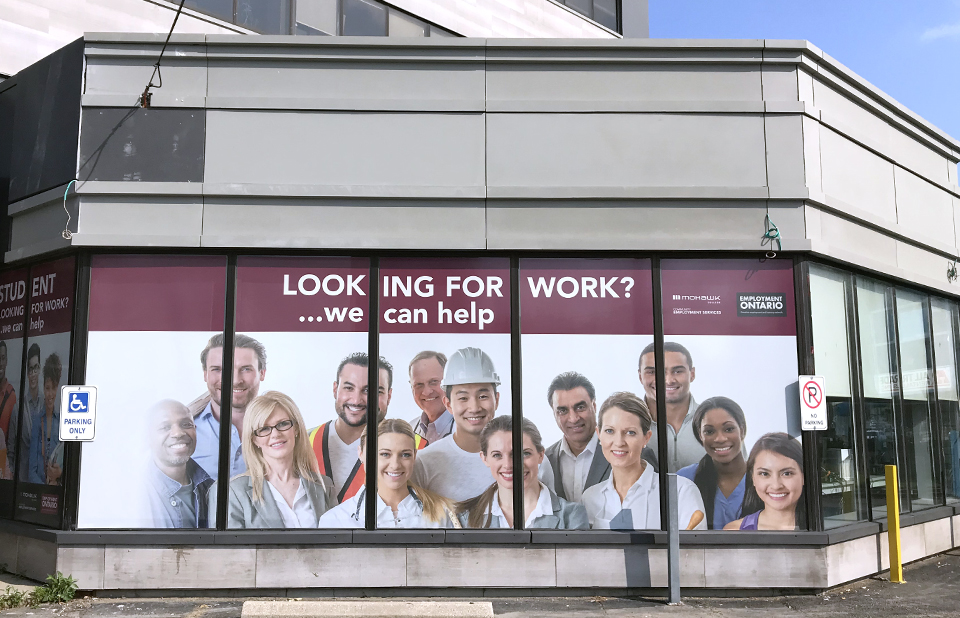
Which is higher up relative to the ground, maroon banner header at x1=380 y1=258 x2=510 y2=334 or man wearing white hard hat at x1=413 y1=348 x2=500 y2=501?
maroon banner header at x1=380 y1=258 x2=510 y2=334

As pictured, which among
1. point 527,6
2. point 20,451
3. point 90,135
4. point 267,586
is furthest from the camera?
point 527,6

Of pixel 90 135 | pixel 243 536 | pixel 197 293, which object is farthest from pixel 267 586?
pixel 90 135

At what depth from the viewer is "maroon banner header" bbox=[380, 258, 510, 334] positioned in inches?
383

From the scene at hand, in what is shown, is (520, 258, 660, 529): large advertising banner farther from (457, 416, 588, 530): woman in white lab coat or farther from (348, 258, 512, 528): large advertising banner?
(348, 258, 512, 528): large advertising banner

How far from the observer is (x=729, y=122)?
33.0 ft

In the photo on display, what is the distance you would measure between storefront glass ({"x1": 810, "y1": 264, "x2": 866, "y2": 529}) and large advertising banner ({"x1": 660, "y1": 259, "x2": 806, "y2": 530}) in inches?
20.5

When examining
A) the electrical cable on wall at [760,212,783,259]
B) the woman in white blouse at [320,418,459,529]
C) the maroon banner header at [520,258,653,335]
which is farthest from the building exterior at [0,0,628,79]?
the electrical cable on wall at [760,212,783,259]

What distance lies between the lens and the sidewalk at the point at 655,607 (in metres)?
8.41

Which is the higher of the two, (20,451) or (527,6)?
(527,6)

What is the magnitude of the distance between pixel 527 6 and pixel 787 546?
15.1 meters

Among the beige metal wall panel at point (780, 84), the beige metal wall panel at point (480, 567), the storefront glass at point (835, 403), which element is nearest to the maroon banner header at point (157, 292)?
the beige metal wall panel at point (480, 567)

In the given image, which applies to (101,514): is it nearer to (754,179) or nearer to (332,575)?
(332,575)

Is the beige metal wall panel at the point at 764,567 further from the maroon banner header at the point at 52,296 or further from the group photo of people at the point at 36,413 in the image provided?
the maroon banner header at the point at 52,296

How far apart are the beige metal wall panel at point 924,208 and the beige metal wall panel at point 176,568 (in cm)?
1016
